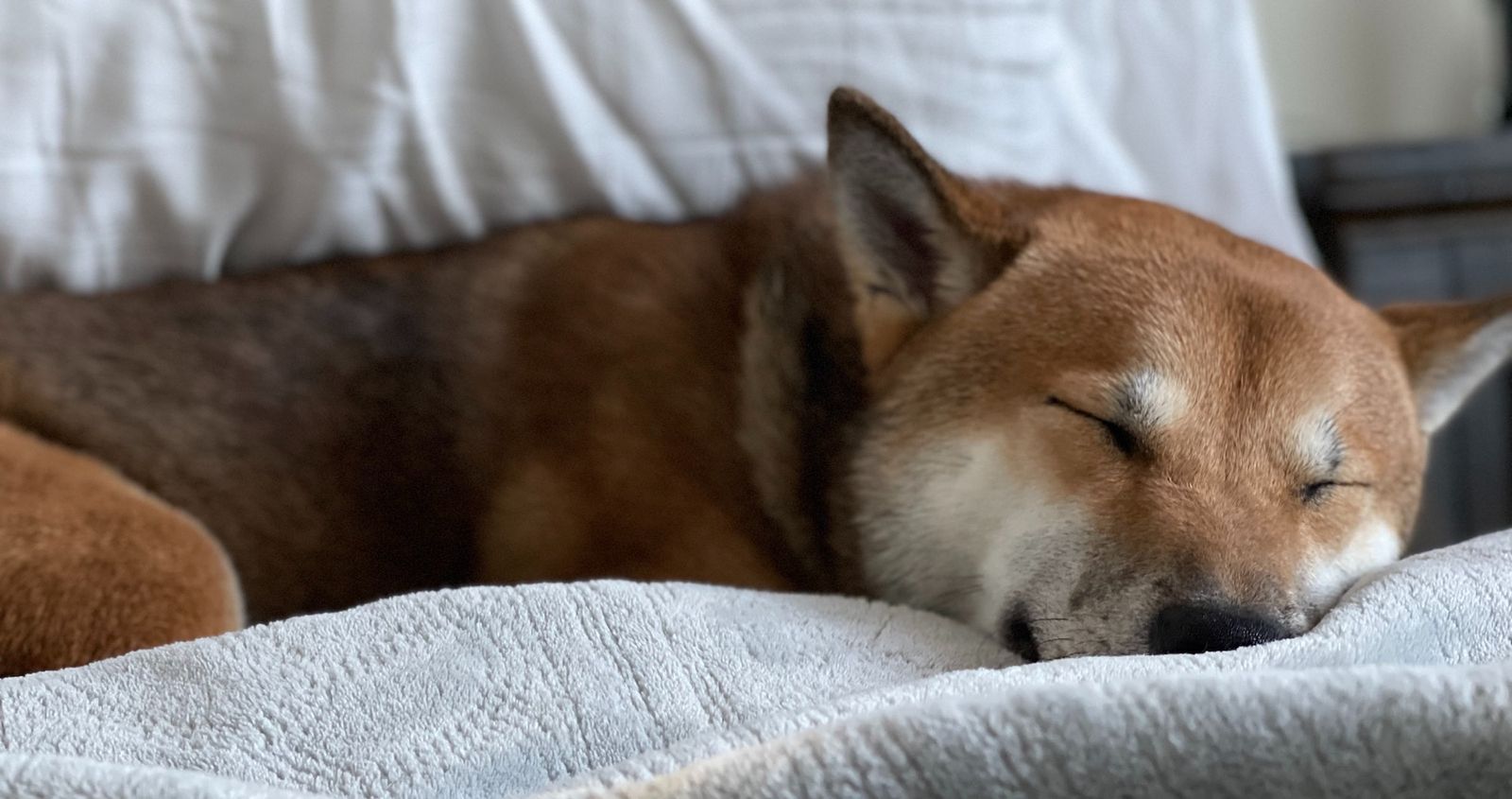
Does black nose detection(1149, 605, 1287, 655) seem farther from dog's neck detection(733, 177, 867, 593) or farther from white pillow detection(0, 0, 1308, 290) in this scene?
white pillow detection(0, 0, 1308, 290)

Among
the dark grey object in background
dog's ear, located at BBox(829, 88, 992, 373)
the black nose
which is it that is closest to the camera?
the black nose

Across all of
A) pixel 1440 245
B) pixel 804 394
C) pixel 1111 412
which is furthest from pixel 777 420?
pixel 1440 245

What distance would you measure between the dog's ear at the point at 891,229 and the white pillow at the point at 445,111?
0.42m

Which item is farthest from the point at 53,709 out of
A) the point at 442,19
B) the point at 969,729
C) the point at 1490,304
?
the point at 1490,304

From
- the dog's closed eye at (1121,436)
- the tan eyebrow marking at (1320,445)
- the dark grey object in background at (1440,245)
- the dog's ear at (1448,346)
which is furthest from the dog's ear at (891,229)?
the dark grey object in background at (1440,245)

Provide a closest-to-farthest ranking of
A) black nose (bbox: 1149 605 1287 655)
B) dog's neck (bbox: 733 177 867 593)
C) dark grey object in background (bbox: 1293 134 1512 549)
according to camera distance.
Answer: black nose (bbox: 1149 605 1287 655) → dog's neck (bbox: 733 177 867 593) → dark grey object in background (bbox: 1293 134 1512 549)

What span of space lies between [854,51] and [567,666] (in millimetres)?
1088

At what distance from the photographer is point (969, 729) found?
0.67 metres

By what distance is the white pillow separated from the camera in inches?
56.5

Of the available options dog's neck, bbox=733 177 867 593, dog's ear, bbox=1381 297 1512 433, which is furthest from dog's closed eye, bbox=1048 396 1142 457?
dog's ear, bbox=1381 297 1512 433

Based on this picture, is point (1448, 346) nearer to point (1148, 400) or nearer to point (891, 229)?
point (1148, 400)

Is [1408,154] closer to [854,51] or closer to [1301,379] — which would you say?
[854,51]

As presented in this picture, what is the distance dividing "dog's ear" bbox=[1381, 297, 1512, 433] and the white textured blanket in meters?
0.41

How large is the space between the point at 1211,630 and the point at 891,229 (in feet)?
1.81
